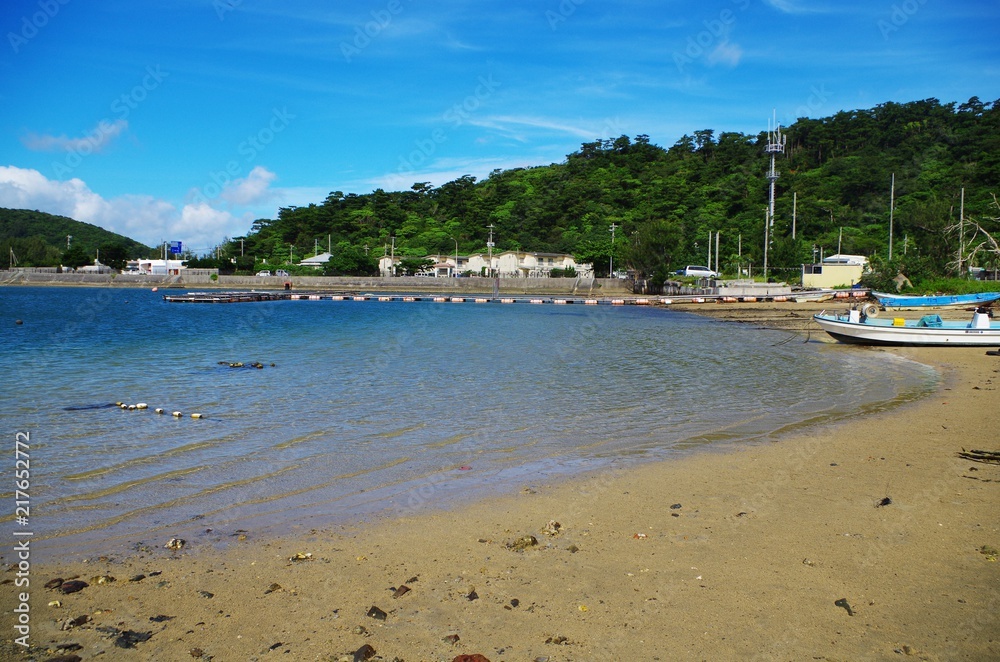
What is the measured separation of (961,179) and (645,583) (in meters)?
102

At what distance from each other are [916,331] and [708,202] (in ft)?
283

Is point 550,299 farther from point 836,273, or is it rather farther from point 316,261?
point 316,261

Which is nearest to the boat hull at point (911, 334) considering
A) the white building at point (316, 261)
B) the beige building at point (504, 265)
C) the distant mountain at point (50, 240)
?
the beige building at point (504, 265)

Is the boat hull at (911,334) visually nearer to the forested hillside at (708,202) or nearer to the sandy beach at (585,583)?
the sandy beach at (585,583)

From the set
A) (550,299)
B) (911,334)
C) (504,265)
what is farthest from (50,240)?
(911,334)

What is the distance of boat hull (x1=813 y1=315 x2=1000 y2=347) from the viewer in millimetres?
24484

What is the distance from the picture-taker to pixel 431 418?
13648 mm

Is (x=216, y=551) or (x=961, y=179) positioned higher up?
(x=961, y=179)

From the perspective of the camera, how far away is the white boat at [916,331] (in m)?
24.4

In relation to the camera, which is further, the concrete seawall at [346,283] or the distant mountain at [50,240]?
the distant mountain at [50,240]

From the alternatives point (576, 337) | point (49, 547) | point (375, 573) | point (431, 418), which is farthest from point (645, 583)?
point (576, 337)

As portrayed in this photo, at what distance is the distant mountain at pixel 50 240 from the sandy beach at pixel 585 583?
464ft

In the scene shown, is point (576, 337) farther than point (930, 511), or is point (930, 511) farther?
point (576, 337)

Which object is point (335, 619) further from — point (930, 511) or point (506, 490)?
point (930, 511)
